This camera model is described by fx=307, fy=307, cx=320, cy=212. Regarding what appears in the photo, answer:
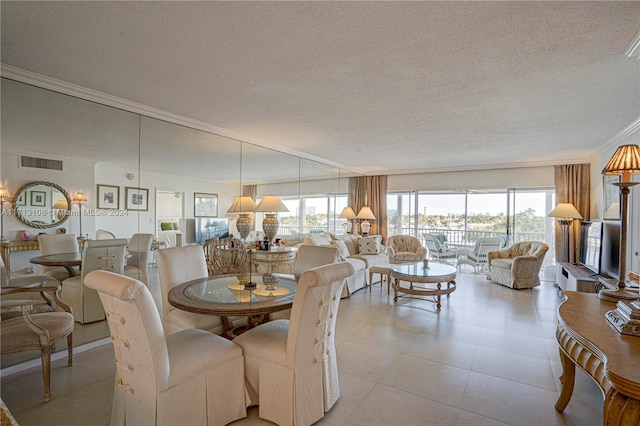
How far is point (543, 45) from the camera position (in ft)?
6.69

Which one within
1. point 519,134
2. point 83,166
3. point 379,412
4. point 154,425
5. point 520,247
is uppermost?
point 519,134

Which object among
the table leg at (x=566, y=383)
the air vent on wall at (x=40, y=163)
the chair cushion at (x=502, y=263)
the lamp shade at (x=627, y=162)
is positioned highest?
the air vent on wall at (x=40, y=163)

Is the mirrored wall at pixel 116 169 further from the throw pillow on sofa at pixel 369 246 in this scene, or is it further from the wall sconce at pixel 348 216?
the wall sconce at pixel 348 216

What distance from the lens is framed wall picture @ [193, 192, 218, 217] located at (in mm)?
3977

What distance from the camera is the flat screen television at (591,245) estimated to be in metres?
4.44

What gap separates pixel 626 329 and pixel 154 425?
242 centimetres

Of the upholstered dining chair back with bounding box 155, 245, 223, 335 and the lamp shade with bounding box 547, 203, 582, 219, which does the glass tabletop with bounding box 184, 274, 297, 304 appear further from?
the lamp shade with bounding box 547, 203, 582, 219

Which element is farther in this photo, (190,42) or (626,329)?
(190,42)

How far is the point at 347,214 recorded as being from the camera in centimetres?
750

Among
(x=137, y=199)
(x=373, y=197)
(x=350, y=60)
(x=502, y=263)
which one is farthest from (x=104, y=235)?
(x=373, y=197)

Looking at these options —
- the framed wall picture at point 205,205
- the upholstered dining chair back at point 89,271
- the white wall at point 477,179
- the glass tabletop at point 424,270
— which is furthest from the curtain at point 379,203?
the upholstered dining chair back at point 89,271

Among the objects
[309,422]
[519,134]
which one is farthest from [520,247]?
[309,422]

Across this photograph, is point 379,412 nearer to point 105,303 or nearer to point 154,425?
point 154,425

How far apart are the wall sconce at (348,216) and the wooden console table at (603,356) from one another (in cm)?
549
